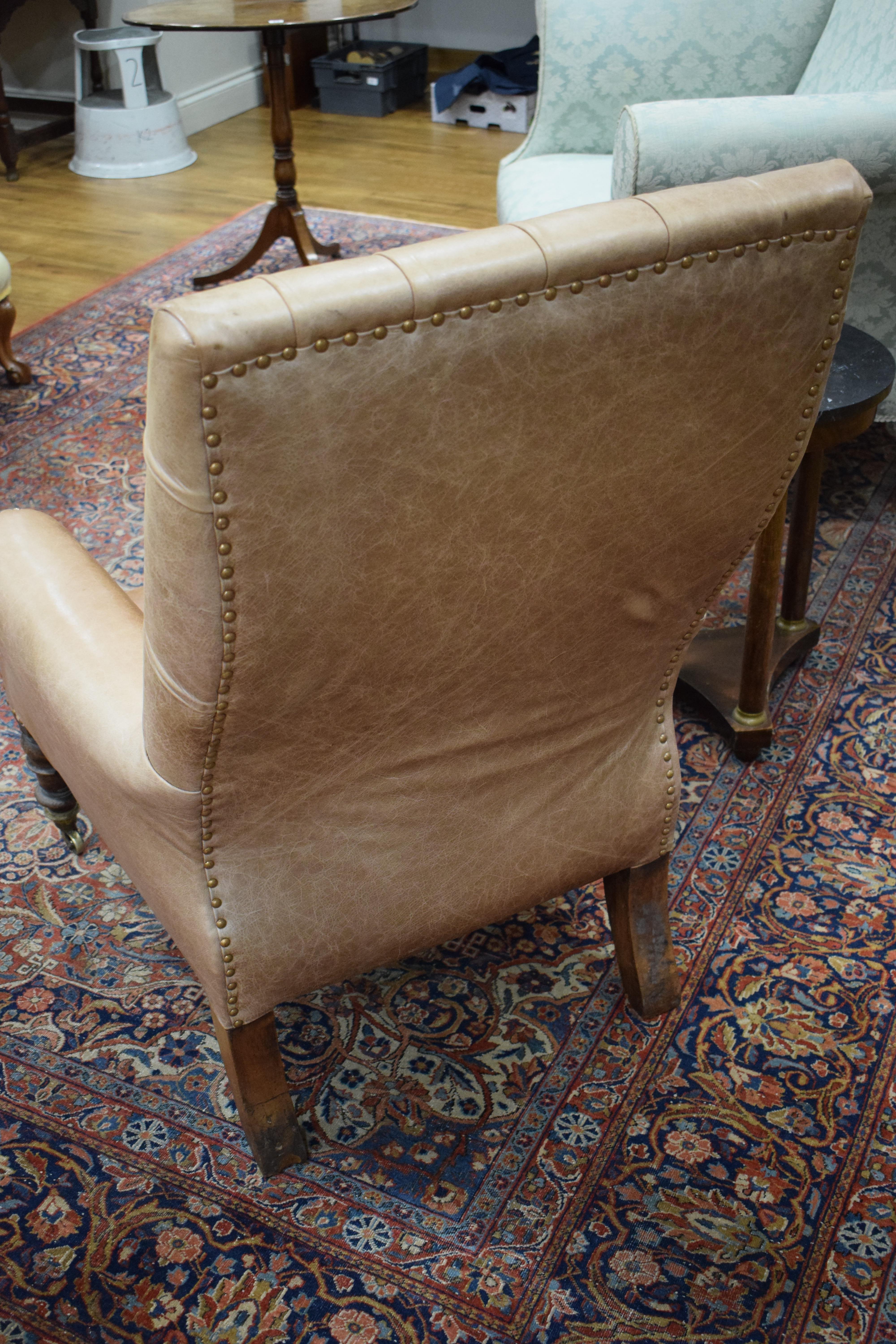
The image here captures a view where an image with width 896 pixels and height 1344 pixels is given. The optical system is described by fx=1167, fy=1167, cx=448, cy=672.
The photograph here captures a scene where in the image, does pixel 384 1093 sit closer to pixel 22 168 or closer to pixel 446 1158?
pixel 446 1158

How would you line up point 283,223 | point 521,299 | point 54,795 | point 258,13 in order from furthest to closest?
point 283,223 → point 258,13 → point 54,795 → point 521,299

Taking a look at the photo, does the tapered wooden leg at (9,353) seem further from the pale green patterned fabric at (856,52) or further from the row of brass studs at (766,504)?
the row of brass studs at (766,504)

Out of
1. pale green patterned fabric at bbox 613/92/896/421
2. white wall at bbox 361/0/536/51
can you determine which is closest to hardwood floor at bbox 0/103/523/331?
white wall at bbox 361/0/536/51

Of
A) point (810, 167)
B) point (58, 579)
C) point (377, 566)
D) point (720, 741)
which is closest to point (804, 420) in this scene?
point (810, 167)

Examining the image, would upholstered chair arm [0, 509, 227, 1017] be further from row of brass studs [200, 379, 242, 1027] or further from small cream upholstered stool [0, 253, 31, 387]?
small cream upholstered stool [0, 253, 31, 387]

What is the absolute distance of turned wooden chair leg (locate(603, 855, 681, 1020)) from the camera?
54.7 inches

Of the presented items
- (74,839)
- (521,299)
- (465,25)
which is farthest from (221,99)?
(521,299)

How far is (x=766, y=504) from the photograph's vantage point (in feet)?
3.32

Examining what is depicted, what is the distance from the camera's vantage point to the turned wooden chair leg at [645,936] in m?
1.39

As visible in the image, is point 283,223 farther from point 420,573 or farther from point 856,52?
point 420,573

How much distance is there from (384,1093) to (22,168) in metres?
4.26

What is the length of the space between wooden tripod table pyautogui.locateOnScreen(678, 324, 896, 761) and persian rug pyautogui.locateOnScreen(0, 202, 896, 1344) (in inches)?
3.6

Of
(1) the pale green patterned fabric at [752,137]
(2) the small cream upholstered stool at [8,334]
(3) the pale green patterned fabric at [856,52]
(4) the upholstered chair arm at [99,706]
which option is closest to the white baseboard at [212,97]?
(2) the small cream upholstered stool at [8,334]

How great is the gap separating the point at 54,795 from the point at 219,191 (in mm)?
3288
